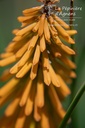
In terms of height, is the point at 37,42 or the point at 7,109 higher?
the point at 37,42

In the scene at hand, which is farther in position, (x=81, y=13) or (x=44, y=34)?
(x=81, y=13)

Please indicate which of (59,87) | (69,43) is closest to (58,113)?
(59,87)

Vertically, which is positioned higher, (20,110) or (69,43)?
(69,43)

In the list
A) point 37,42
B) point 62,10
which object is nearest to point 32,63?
point 37,42

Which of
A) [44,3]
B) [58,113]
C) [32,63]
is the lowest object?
[58,113]

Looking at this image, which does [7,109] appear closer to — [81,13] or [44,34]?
[44,34]

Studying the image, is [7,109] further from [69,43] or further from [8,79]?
[69,43]
